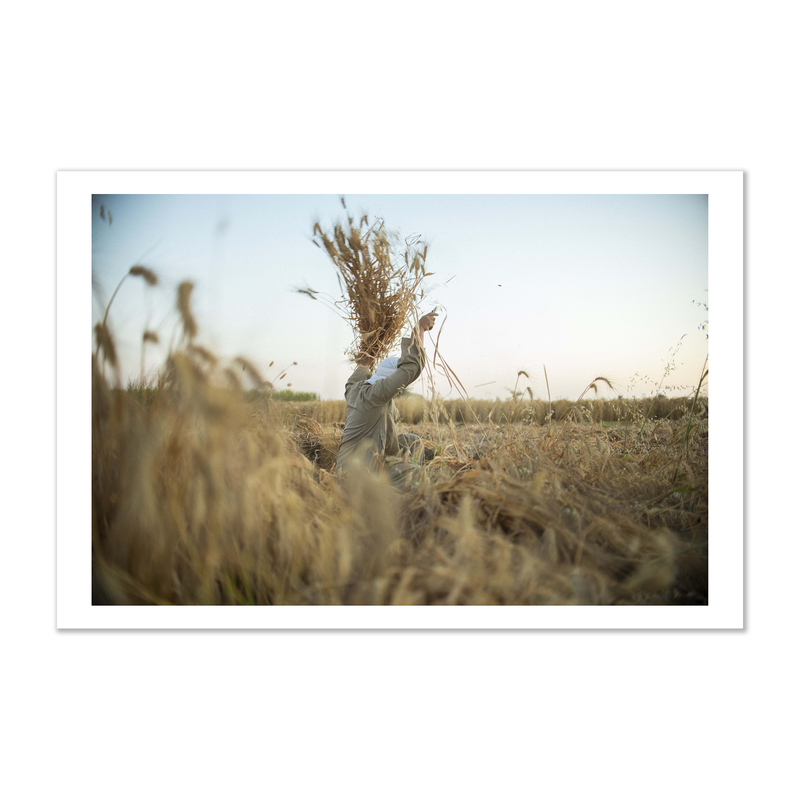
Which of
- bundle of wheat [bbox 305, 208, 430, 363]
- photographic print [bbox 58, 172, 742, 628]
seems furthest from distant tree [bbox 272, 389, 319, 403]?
bundle of wheat [bbox 305, 208, 430, 363]

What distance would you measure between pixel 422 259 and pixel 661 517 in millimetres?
1302

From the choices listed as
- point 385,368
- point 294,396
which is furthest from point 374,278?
point 294,396

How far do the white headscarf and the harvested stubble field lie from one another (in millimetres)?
657

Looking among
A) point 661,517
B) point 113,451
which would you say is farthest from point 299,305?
point 661,517

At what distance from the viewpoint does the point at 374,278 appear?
6.29 ft

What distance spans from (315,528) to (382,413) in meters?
0.89

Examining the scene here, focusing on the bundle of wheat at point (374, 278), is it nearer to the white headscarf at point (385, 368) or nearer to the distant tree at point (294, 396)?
the white headscarf at point (385, 368)

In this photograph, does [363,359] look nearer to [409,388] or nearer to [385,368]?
[385,368]

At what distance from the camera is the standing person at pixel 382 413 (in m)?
1.76

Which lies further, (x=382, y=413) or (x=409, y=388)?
(x=382, y=413)

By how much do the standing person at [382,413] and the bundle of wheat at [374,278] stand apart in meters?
0.12
